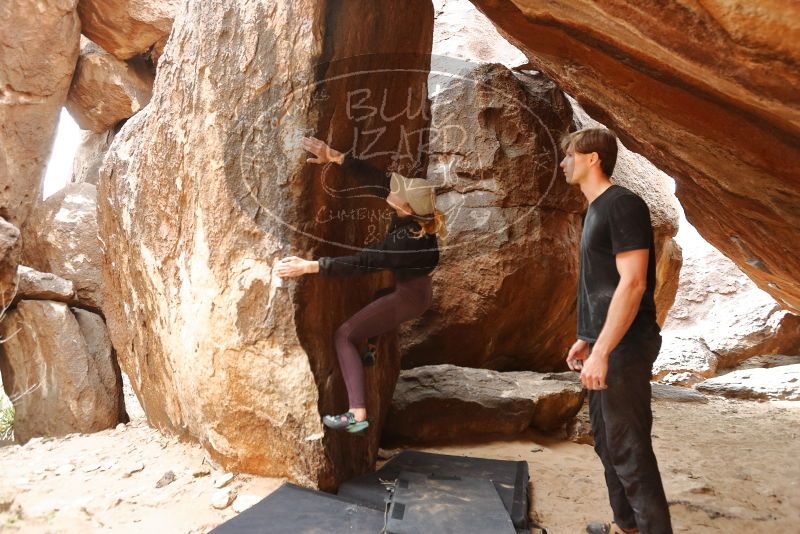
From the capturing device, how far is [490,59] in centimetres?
723

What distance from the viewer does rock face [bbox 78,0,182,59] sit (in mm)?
8406

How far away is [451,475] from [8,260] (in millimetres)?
5238

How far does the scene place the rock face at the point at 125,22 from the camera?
8.41 m

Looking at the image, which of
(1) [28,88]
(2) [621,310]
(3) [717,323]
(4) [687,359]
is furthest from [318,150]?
(3) [717,323]

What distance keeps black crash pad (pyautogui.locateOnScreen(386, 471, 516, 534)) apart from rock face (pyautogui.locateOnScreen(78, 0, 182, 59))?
824 cm

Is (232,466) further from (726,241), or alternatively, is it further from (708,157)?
(726,241)

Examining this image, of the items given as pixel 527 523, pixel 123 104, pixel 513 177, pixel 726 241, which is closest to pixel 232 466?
pixel 527 523

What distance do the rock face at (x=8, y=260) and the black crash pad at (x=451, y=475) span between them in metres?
4.67

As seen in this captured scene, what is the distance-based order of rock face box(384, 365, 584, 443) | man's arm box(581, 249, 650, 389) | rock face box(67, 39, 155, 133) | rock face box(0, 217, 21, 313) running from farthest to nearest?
rock face box(67, 39, 155, 133), rock face box(0, 217, 21, 313), rock face box(384, 365, 584, 443), man's arm box(581, 249, 650, 389)

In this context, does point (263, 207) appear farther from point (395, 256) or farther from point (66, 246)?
point (66, 246)

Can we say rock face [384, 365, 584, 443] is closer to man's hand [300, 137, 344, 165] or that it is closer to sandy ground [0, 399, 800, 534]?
sandy ground [0, 399, 800, 534]

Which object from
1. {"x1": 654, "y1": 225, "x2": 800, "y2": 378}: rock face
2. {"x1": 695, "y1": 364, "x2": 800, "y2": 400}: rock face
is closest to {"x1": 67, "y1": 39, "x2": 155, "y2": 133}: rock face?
{"x1": 695, "y1": 364, "x2": 800, "y2": 400}: rock face

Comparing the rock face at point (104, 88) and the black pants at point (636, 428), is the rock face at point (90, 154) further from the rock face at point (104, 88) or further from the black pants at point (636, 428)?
the black pants at point (636, 428)

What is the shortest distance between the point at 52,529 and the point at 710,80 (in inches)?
151
